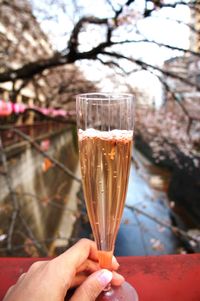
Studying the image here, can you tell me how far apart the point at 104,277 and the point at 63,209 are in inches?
304

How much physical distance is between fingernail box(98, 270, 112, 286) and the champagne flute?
0.05m

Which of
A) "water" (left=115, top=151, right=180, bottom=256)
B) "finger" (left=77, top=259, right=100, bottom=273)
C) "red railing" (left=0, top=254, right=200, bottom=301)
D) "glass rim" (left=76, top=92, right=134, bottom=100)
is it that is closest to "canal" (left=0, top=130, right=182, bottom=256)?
"water" (left=115, top=151, right=180, bottom=256)

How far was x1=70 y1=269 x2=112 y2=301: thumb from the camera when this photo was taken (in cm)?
60

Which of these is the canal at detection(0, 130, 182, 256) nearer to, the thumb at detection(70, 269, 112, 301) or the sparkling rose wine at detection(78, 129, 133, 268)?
the sparkling rose wine at detection(78, 129, 133, 268)

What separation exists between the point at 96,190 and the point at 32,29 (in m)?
5.29

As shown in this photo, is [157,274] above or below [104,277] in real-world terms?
below

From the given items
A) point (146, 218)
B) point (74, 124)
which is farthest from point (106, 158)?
point (146, 218)

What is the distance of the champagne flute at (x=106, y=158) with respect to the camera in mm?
724

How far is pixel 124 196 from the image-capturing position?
780mm

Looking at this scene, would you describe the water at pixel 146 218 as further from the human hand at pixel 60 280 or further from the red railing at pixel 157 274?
the human hand at pixel 60 280

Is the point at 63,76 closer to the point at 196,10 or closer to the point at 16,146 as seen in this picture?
the point at 16,146

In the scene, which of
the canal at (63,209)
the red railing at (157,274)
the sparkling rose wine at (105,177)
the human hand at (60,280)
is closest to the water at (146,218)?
the canal at (63,209)

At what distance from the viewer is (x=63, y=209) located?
8.21 meters

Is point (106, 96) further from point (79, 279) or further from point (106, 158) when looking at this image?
point (79, 279)
